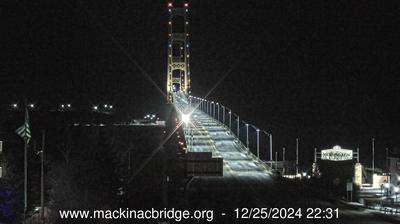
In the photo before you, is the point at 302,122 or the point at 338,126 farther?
the point at 302,122

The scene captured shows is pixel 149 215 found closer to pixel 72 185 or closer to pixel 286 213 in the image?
pixel 286 213

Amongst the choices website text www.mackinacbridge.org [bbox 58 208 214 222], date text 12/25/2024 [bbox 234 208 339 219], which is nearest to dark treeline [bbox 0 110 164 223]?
website text www.mackinacbridge.org [bbox 58 208 214 222]

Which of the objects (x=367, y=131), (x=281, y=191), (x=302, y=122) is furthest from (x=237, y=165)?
(x=302, y=122)

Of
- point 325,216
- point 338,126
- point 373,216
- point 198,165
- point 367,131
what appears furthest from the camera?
point 338,126

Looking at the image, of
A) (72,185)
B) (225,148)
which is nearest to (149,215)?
(72,185)

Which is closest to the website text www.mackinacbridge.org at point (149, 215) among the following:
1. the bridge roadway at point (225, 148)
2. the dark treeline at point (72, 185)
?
the dark treeline at point (72, 185)

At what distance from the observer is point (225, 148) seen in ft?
220

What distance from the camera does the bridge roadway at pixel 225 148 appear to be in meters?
52.2

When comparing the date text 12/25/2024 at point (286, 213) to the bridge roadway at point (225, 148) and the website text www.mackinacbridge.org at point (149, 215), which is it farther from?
the bridge roadway at point (225, 148)

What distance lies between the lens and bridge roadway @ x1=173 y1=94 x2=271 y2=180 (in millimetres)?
52156

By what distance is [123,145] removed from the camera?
2773 inches

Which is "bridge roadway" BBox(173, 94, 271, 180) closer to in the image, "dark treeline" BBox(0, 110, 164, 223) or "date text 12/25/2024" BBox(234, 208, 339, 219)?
"dark treeline" BBox(0, 110, 164, 223)

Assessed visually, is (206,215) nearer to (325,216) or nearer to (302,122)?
(325,216)

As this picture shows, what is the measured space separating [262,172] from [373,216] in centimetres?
2181
